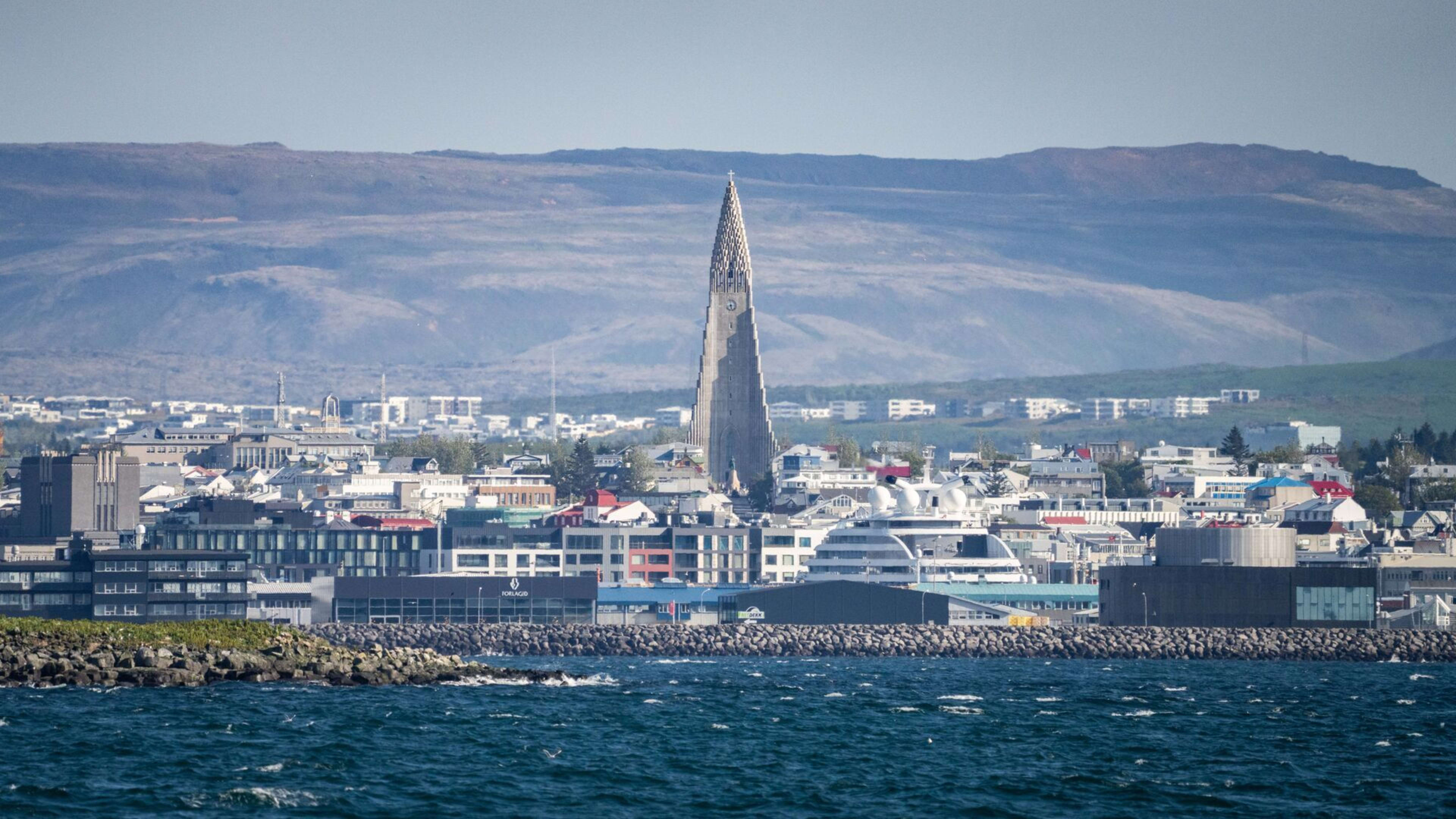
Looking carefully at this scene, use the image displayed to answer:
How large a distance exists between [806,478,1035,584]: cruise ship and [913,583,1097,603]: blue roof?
0.35 meters

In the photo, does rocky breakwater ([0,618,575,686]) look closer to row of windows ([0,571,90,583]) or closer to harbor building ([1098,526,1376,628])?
row of windows ([0,571,90,583])

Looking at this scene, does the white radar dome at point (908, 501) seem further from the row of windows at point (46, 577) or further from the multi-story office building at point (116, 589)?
the row of windows at point (46, 577)

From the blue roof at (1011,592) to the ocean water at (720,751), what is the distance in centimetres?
5026

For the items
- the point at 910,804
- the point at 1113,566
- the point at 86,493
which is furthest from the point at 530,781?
the point at 86,493

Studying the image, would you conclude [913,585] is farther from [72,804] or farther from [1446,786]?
[72,804]

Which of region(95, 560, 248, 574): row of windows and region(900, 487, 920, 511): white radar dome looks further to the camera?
region(900, 487, 920, 511): white radar dome

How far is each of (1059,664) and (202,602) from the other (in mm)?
40880

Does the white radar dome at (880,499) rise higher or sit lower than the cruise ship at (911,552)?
higher

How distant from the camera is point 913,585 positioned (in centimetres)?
15750

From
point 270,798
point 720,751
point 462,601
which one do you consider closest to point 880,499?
point 462,601

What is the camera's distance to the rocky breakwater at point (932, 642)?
5408 inches

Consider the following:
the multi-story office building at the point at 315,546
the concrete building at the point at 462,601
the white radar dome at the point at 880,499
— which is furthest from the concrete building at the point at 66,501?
the white radar dome at the point at 880,499

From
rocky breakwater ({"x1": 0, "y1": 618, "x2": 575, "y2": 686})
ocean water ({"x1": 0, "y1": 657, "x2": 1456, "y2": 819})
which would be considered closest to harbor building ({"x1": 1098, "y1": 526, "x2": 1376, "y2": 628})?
→ ocean water ({"x1": 0, "y1": 657, "x2": 1456, "y2": 819})

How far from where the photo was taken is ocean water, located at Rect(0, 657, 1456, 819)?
64.2m
